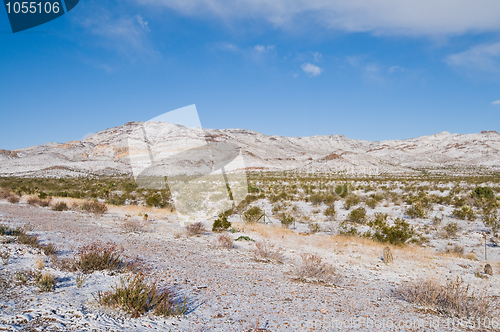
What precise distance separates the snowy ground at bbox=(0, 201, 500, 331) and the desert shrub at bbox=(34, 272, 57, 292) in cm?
8

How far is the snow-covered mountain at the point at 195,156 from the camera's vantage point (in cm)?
7408

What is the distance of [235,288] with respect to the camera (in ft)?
20.9

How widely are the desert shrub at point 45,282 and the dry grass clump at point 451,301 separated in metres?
6.73

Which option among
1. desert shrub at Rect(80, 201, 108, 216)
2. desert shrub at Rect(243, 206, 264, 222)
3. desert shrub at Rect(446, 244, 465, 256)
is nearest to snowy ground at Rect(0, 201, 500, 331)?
desert shrub at Rect(446, 244, 465, 256)

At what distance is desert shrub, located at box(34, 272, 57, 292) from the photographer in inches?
195

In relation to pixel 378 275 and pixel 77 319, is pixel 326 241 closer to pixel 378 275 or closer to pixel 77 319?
pixel 378 275

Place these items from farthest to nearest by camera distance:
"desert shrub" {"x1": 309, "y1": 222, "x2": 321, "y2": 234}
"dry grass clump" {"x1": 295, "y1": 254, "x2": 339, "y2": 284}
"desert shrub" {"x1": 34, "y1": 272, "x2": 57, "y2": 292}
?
"desert shrub" {"x1": 309, "y1": 222, "x2": 321, "y2": 234} < "dry grass clump" {"x1": 295, "y1": 254, "x2": 339, "y2": 284} < "desert shrub" {"x1": 34, "y1": 272, "x2": 57, "y2": 292}

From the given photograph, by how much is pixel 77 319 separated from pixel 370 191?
29863mm

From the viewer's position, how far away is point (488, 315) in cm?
535

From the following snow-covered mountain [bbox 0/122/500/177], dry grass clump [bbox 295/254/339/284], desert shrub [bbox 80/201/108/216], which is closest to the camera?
dry grass clump [bbox 295/254/339/284]

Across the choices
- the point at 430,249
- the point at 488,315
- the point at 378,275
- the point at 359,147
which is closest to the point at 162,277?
the point at 378,275

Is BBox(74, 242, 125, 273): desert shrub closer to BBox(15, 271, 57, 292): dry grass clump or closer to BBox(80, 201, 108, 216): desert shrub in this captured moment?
BBox(15, 271, 57, 292): dry grass clump

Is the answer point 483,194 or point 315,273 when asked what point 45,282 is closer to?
point 315,273

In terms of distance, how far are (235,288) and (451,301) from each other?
4158 mm
